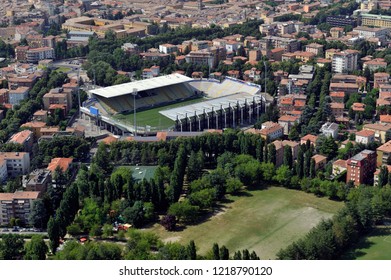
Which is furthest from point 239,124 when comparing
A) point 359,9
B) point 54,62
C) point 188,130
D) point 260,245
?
point 359,9

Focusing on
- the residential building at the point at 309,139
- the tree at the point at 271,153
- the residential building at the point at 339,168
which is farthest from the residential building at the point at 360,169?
the residential building at the point at 309,139

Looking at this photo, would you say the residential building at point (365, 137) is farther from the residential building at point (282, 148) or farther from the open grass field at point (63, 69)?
the open grass field at point (63, 69)

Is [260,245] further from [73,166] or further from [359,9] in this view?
[359,9]

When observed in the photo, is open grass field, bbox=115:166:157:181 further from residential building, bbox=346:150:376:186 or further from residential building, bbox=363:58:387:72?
residential building, bbox=363:58:387:72

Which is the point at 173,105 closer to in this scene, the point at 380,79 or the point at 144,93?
the point at 144,93

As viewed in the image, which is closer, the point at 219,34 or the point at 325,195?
the point at 325,195

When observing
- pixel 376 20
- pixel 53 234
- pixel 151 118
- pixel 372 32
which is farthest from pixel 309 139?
pixel 376 20

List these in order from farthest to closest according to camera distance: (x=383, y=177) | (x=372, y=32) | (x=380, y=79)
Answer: (x=372, y=32)
(x=380, y=79)
(x=383, y=177)
